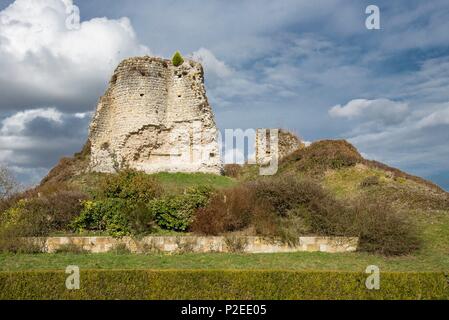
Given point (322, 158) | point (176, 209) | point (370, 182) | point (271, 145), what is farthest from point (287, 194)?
point (271, 145)

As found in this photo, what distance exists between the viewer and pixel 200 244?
14.7 metres

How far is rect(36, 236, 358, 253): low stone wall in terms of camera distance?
47.6 ft

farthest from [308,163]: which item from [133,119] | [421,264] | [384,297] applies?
[384,297]

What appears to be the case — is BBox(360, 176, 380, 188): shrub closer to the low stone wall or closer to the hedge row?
the low stone wall

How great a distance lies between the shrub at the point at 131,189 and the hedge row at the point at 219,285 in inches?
296

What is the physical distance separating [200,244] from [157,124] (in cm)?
1234

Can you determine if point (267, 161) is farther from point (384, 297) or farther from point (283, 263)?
point (384, 297)

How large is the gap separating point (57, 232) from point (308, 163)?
645 inches

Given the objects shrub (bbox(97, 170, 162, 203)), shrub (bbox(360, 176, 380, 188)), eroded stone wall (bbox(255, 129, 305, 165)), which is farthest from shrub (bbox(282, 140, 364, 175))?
shrub (bbox(97, 170, 162, 203))

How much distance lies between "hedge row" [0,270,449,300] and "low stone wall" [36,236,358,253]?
503 centimetres

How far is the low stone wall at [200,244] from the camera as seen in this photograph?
1450 centimetres

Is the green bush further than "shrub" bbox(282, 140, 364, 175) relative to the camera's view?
No

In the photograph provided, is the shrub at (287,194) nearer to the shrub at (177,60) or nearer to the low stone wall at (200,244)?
the low stone wall at (200,244)
